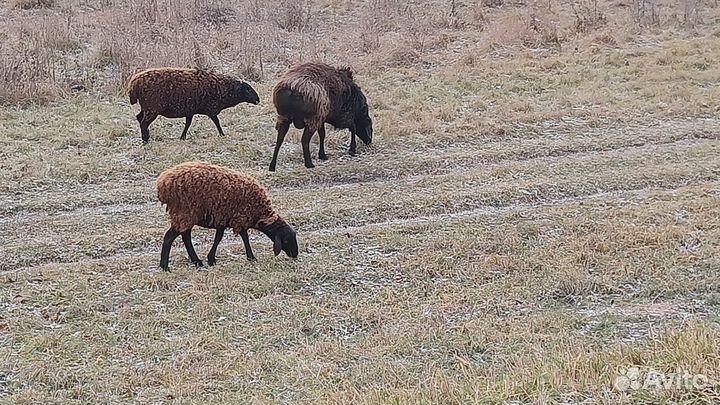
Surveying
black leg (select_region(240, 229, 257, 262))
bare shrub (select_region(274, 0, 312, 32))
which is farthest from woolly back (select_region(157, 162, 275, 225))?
bare shrub (select_region(274, 0, 312, 32))

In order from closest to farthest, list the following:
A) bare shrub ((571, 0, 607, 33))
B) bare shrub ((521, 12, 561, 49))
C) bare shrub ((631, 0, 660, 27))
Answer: bare shrub ((521, 12, 561, 49))
bare shrub ((571, 0, 607, 33))
bare shrub ((631, 0, 660, 27))

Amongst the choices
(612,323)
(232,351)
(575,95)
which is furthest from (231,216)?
(575,95)

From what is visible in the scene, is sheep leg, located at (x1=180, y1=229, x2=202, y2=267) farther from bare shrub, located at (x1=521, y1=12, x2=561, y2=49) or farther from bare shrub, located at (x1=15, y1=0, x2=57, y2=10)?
bare shrub, located at (x1=15, y1=0, x2=57, y2=10)

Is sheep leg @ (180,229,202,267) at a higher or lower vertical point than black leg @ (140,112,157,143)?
higher

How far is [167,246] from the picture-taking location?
8.05 metres

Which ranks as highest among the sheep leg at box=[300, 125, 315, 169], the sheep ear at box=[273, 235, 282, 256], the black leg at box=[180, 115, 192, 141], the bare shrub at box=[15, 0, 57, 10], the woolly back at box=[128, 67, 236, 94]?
the woolly back at box=[128, 67, 236, 94]

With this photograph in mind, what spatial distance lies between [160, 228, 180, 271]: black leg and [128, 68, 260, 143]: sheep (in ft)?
16.3

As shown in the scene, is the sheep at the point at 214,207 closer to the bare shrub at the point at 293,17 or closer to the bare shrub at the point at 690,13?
the bare shrub at the point at 293,17

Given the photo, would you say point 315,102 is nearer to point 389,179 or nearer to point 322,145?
point 322,145

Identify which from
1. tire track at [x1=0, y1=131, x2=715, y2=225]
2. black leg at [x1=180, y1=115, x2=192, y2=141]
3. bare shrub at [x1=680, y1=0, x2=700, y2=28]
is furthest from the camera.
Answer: bare shrub at [x1=680, y1=0, x2=700, y2=28]

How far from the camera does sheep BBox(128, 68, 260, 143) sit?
12.5 metres

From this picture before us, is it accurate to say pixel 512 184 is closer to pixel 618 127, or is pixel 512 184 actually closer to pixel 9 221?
pixel 618 127

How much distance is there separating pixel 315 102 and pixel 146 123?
2812 mm

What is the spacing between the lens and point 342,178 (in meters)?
11.4
